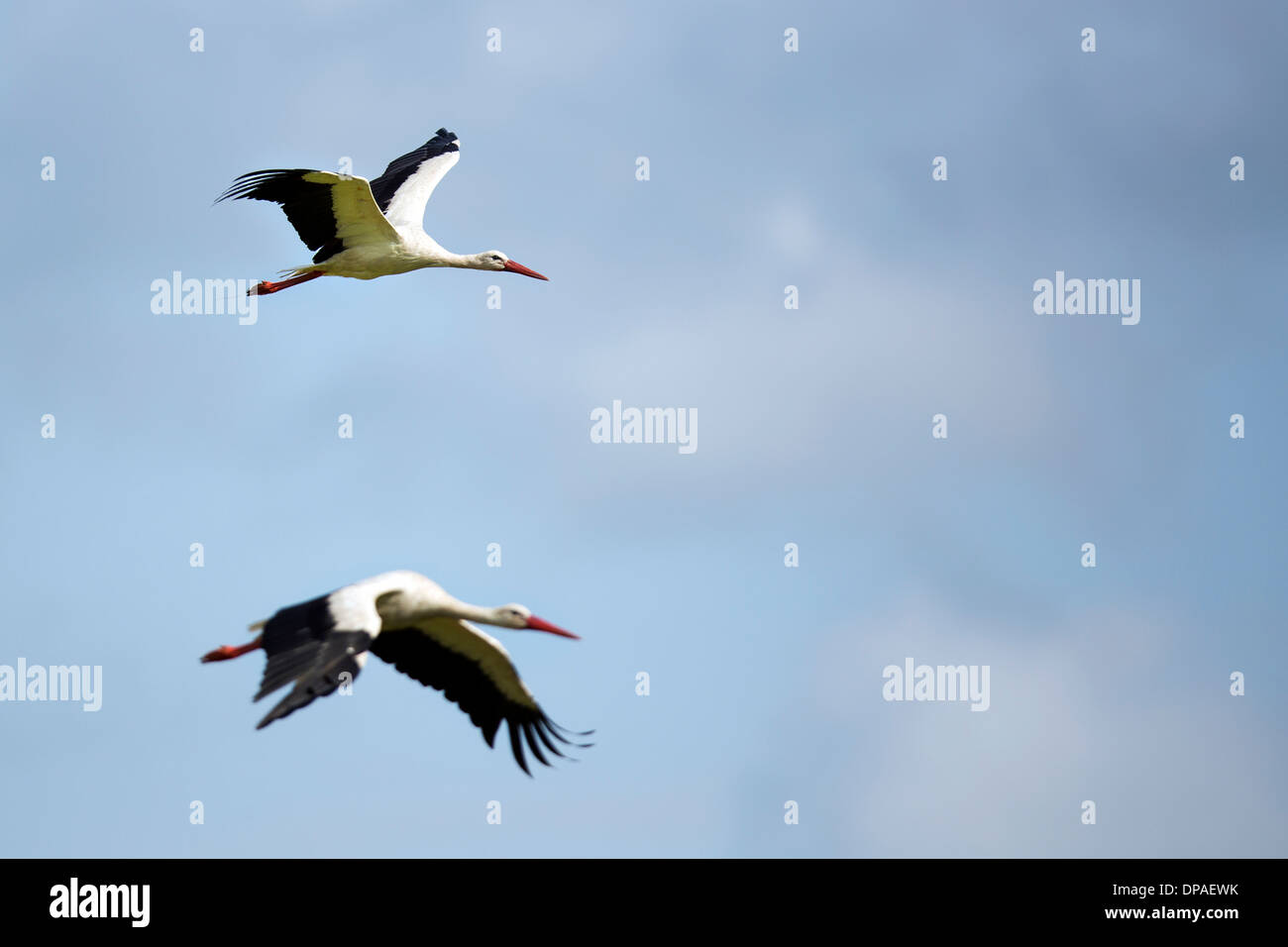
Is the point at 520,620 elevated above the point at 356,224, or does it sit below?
below

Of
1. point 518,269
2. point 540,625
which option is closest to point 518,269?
point 518,269

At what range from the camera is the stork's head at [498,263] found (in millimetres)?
22703

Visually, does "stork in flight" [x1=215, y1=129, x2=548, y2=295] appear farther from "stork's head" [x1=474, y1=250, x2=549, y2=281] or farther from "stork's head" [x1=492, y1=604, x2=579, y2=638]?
"stork's head" [x1=492, y1=604, x2=579, y2=638]

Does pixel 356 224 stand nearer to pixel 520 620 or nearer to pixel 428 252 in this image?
pixel 428 252

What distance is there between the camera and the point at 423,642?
1717cm

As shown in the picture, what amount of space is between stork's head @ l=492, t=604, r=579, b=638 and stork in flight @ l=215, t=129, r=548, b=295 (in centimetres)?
529

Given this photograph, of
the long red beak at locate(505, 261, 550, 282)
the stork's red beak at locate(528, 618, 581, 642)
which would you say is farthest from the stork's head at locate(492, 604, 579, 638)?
the long red beak at locate(505, 261, 550, 282)

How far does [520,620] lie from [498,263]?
23.1 feet

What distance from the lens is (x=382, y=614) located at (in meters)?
16.1

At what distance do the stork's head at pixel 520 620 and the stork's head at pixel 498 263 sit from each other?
6.71 meters

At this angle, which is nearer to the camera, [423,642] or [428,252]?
[423,642]
